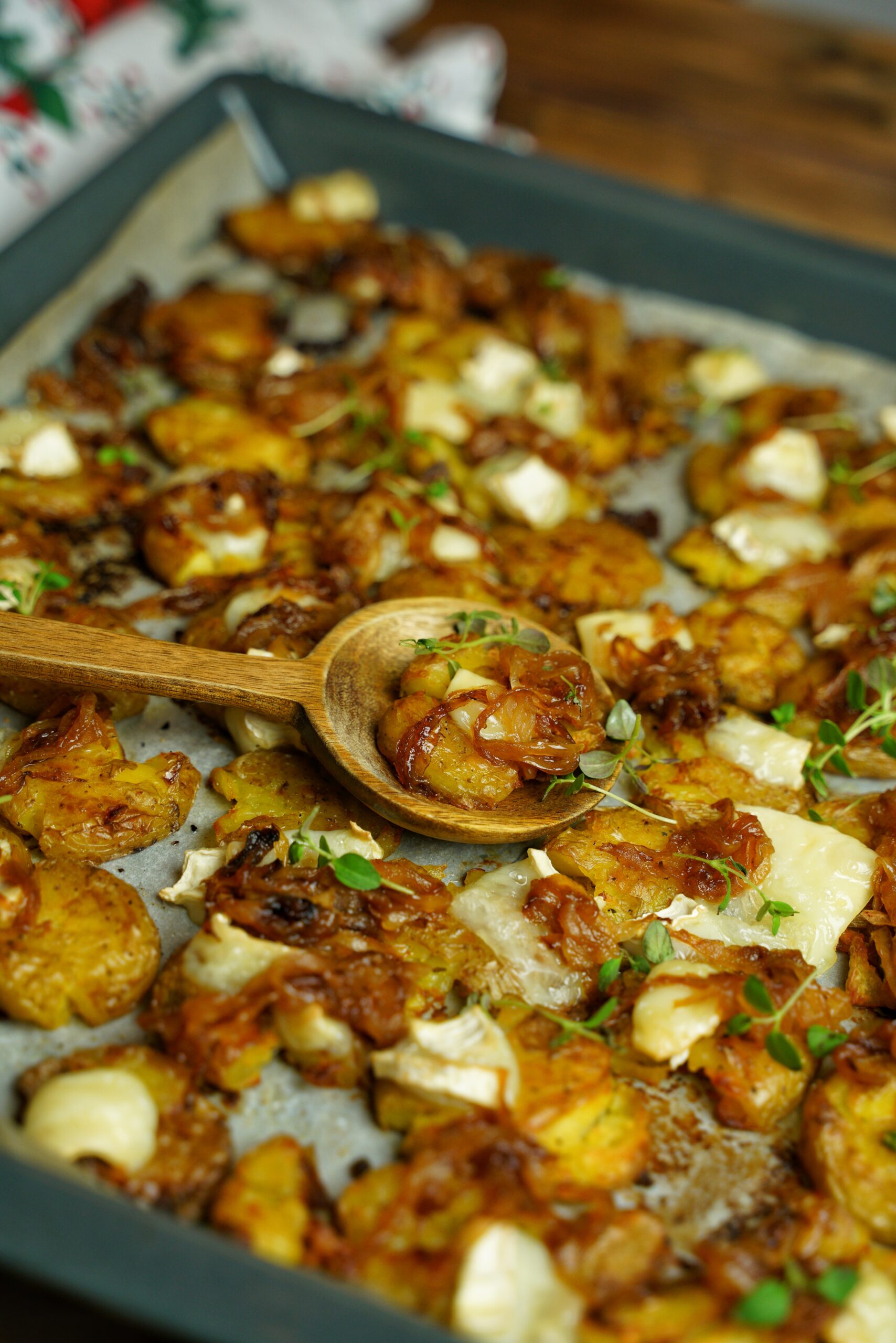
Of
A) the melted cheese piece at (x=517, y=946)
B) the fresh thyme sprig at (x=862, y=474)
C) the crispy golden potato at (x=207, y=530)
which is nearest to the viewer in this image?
the melted cheese piece at (x=517, y=946)

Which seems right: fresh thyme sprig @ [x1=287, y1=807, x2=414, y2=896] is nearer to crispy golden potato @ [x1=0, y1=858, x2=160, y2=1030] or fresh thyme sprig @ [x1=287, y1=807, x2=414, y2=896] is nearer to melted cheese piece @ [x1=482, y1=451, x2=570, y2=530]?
crispy golden potato @ [x1=0, y1=858, x2=160, y2=1030]

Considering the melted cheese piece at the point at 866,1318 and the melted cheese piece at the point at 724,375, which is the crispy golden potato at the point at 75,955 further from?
the melted cheese piece at the point at 724,375

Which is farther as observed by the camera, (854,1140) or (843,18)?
(843,18)

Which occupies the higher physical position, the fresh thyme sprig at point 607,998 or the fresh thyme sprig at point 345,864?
the fresh thyme sprig at point 345,864

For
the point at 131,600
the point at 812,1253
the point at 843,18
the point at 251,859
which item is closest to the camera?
the point at 812,1253

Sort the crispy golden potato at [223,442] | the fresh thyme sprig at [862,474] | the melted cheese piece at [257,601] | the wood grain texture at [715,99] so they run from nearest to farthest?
the melted cheese piece at [257,601]
the crispy golden potato at [223,442]
the fresh thyme sprig at [862,474]
the wood grain texture at [715,99]

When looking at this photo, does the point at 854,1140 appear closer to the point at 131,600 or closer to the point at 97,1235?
the point at 97,1235

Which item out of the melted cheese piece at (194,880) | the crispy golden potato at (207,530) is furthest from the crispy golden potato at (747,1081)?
the crispy golden potato at (207,530)

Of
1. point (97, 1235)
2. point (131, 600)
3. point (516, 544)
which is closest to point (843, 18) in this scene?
point (516, 544)
